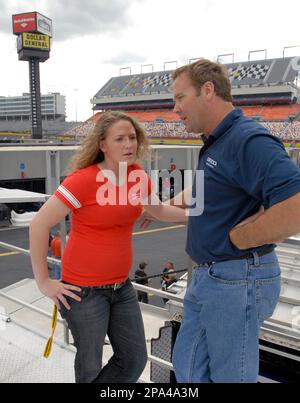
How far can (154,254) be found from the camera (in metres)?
12.8

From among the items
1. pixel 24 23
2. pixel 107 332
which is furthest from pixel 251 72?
pixel 107 332

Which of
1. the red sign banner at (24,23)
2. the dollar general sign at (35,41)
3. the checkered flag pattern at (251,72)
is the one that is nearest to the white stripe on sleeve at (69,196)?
the dollar general sign at (35,41)

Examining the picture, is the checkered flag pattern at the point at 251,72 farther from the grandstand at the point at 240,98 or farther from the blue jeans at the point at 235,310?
the blue jeans at the point at 235,310

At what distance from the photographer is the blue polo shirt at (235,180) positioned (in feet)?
3.74

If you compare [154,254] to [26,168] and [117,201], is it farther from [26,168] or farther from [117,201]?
[117,201]

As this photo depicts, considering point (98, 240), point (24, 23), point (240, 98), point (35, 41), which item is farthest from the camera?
point (240, 98)

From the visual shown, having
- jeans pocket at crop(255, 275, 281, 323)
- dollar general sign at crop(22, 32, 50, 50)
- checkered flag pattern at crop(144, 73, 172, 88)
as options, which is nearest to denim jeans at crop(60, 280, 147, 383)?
jeans pocket at crop(255, 275, 281, 323)

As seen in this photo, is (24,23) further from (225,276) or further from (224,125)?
(225,276)

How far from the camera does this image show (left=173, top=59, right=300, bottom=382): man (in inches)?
50.8

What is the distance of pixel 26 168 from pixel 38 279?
15.6 m

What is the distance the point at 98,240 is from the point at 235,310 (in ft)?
2.21

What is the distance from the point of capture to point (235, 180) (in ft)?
4.20
